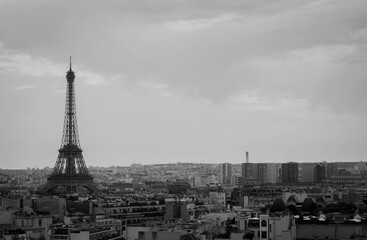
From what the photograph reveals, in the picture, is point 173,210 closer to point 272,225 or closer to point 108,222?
point 108,222

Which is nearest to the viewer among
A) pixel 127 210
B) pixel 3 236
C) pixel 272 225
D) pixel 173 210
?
pixel 272 225

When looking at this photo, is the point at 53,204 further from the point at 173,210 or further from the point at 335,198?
the point at 335,198

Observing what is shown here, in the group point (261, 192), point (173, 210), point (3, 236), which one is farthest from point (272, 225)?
point (261, 192)

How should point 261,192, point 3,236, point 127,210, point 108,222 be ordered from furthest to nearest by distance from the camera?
point 261,192, point 127,210, point 108,222, point 3,236

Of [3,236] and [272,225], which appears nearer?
[272,225]

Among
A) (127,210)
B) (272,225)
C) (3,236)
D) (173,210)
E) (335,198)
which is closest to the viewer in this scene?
(272,225)

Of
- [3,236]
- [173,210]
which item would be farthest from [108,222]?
[3,236]
